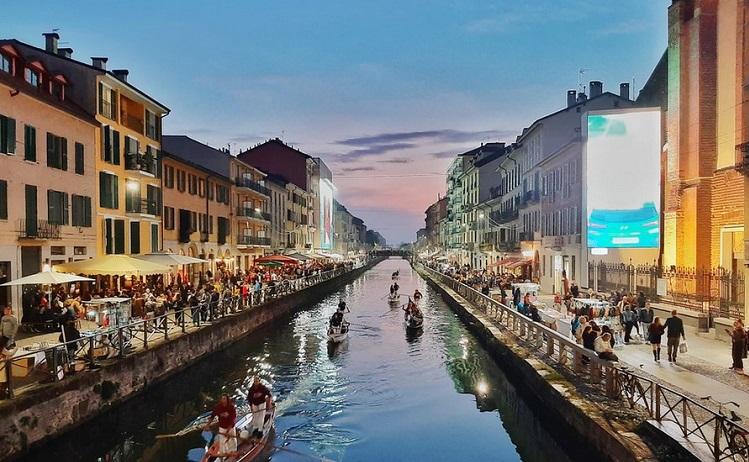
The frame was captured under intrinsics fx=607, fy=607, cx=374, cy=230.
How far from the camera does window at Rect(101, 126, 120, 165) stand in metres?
34.3

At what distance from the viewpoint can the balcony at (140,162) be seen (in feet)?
122

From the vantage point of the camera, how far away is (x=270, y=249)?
73.6 m

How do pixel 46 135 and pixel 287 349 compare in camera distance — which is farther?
pixel 287 349

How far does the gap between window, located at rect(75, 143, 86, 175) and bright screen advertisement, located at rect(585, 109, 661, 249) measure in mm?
26222

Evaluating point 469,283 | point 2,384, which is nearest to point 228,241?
point 469,283

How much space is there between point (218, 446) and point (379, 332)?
84.8ft

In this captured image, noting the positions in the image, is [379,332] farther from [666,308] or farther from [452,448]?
[452,448]

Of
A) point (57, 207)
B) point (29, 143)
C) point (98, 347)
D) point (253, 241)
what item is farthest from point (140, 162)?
point (253, 241)

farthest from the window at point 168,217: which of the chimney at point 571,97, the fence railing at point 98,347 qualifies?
the chimney at point 571,97

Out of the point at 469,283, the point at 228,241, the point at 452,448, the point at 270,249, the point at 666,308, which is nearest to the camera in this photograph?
the point at 452,448

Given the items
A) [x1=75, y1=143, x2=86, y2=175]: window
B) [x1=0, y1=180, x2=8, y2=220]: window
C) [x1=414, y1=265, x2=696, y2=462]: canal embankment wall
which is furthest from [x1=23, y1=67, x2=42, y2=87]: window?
[x1=414, y1=265, x2=696, y2=462]: canal embankment wall

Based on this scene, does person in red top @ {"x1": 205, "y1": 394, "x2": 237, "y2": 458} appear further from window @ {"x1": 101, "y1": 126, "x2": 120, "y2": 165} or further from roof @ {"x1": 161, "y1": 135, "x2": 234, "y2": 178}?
roof @ {"x1": 161, "y1": 135, "x2": 234, "y2": 178}

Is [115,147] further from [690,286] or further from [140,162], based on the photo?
[690,286]

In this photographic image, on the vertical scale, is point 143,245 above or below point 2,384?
above
